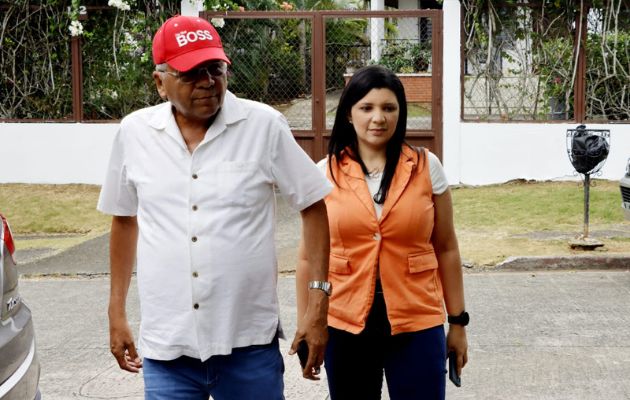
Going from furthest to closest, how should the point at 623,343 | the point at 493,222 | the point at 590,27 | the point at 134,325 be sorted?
the point at 590,27 → the point at 493,222 → the point at 134,325 → the point at 623,343

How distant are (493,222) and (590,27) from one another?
439 cm

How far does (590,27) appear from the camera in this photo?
604 inches

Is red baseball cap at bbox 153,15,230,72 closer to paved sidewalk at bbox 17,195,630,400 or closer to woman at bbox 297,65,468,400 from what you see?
woman at bbox 297,65,468,400

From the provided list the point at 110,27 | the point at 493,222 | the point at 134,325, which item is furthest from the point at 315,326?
the point at 110,27

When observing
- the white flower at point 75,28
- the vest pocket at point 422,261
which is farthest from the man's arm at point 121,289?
the white flower at point 75,28

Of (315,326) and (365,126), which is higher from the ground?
(365,126)

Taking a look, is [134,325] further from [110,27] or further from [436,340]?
[110,27]

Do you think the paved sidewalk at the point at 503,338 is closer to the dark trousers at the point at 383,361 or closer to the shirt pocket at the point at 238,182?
the dark trousers at the point at 383,361

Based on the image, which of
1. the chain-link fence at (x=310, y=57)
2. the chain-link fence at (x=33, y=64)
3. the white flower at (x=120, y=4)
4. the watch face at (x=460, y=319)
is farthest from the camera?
the chain-link fence at (x=33, y=64)

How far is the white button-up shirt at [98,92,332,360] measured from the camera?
3354 mm

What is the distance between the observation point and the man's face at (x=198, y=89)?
3404mm

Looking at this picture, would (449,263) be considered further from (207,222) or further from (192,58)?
(192,58)

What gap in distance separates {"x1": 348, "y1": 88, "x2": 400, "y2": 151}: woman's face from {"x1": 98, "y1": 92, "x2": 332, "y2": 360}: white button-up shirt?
0.43 meters

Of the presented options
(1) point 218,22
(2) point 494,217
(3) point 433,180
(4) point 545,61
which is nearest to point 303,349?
(3) point 433,180
